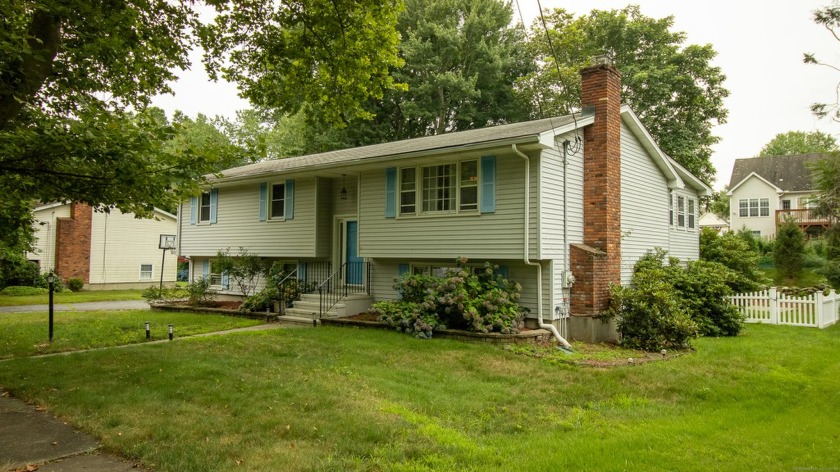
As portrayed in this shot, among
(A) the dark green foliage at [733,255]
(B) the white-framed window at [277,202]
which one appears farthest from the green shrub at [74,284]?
(A) the dark green foliage at [733,255]

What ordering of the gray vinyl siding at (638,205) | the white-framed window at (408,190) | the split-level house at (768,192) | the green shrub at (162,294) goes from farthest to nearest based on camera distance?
the split-level house at (768,192) → the green shrub at (162,294) → the gray vinyl siding at (638,205) → the white-framed window at (408,190)

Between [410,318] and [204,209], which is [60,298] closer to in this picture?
[204,209]

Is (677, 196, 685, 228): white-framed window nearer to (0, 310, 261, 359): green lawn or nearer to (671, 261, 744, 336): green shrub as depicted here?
(671, 261, 744, 336): green shrub

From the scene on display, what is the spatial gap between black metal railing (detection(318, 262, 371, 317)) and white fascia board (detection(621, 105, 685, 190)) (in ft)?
27.1

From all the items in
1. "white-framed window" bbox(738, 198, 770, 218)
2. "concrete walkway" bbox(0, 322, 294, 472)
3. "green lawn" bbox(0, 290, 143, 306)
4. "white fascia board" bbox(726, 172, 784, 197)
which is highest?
"white fascia board" bbox(726, 172, 784, 197)

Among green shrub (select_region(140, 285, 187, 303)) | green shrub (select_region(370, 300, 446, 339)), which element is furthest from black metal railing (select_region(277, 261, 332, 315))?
green shrub (select_region(140, 285, 187, 303))

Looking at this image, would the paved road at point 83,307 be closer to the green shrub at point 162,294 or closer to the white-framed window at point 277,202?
the green shrub at point 162,294

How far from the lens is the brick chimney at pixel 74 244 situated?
87.4ft

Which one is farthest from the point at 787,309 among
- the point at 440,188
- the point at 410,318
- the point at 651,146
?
the point at 410,318

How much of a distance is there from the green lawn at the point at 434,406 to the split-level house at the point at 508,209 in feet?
8.76

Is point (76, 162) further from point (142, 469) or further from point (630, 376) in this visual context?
point (630, 376)

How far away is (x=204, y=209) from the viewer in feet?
64.8

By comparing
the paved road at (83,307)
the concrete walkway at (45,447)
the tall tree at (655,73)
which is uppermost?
the tall tree at (655,73)

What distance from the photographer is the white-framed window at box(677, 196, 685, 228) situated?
1778 centimetres
